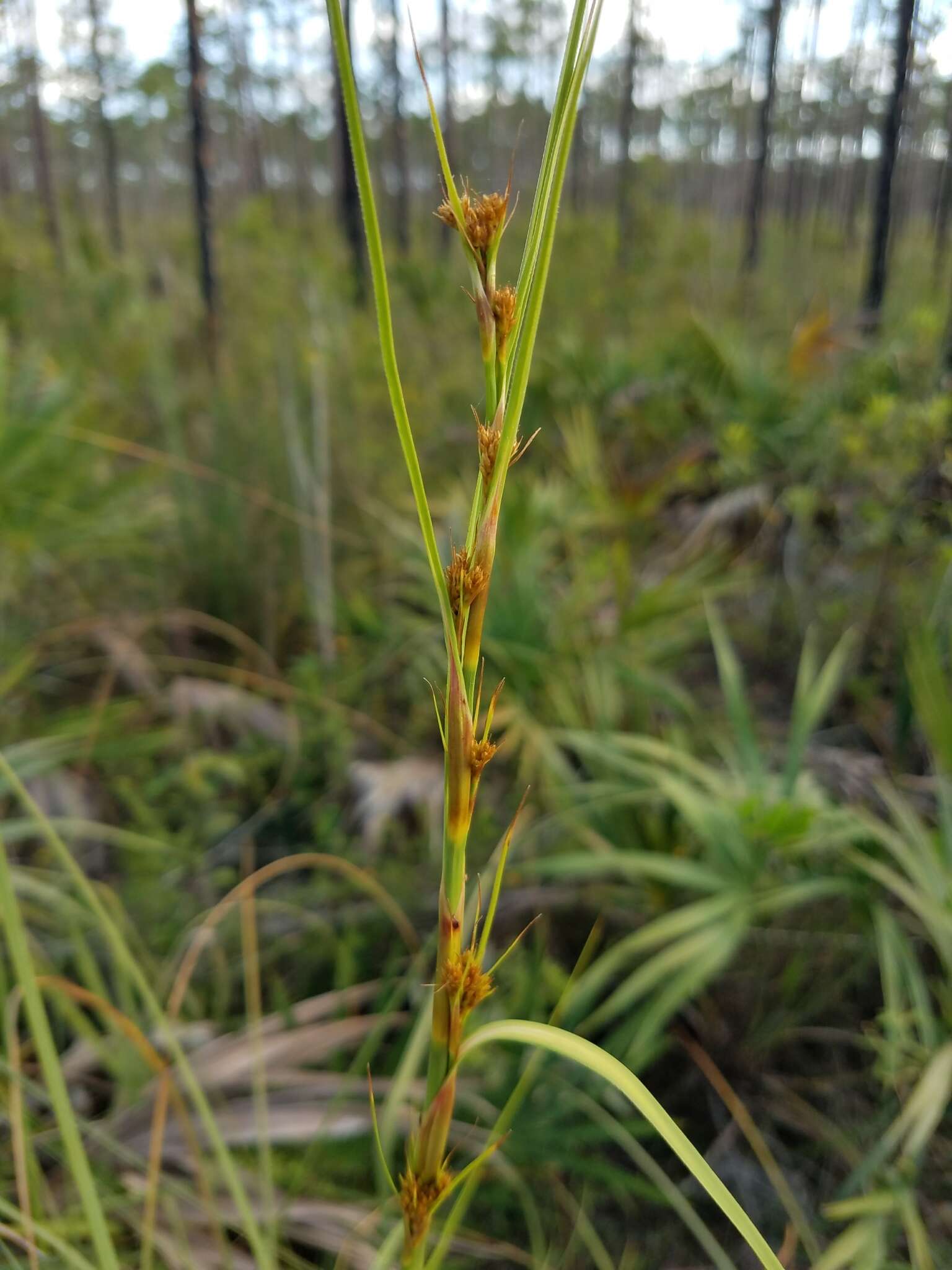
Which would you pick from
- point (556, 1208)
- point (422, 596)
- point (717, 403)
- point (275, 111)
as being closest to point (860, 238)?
point (717, 403)

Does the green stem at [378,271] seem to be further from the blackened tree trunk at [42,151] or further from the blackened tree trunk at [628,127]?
the blackened tree trunk at [42,151]

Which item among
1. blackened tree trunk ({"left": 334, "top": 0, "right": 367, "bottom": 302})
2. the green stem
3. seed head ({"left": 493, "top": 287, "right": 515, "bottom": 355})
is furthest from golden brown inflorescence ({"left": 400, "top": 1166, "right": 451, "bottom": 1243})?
blackened tree trunk ({"left": 334, "top": 0, "right": 367, "bottom": 302})

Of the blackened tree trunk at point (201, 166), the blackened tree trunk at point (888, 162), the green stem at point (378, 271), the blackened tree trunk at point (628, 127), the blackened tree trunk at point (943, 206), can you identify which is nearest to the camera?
the green stem at point (378, 271)

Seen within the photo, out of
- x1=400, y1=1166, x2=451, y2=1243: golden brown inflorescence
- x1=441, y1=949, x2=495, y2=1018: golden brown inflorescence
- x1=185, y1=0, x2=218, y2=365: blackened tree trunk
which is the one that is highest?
x1=185, y1=0, x2=218, y2=365: blackened tree trunk

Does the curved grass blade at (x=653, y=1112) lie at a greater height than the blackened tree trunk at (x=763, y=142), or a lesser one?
lesser

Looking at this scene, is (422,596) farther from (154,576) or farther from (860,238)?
(860,238)

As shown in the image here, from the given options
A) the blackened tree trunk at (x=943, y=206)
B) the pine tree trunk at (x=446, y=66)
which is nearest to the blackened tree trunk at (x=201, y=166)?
the blackened tree trunk at (x=943, y=206)

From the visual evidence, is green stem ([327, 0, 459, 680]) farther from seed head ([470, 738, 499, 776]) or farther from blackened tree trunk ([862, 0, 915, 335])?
blackened tree trunk ([862, 0, 915, 335])

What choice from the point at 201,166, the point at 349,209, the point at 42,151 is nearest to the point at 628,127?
the point at 349,209
